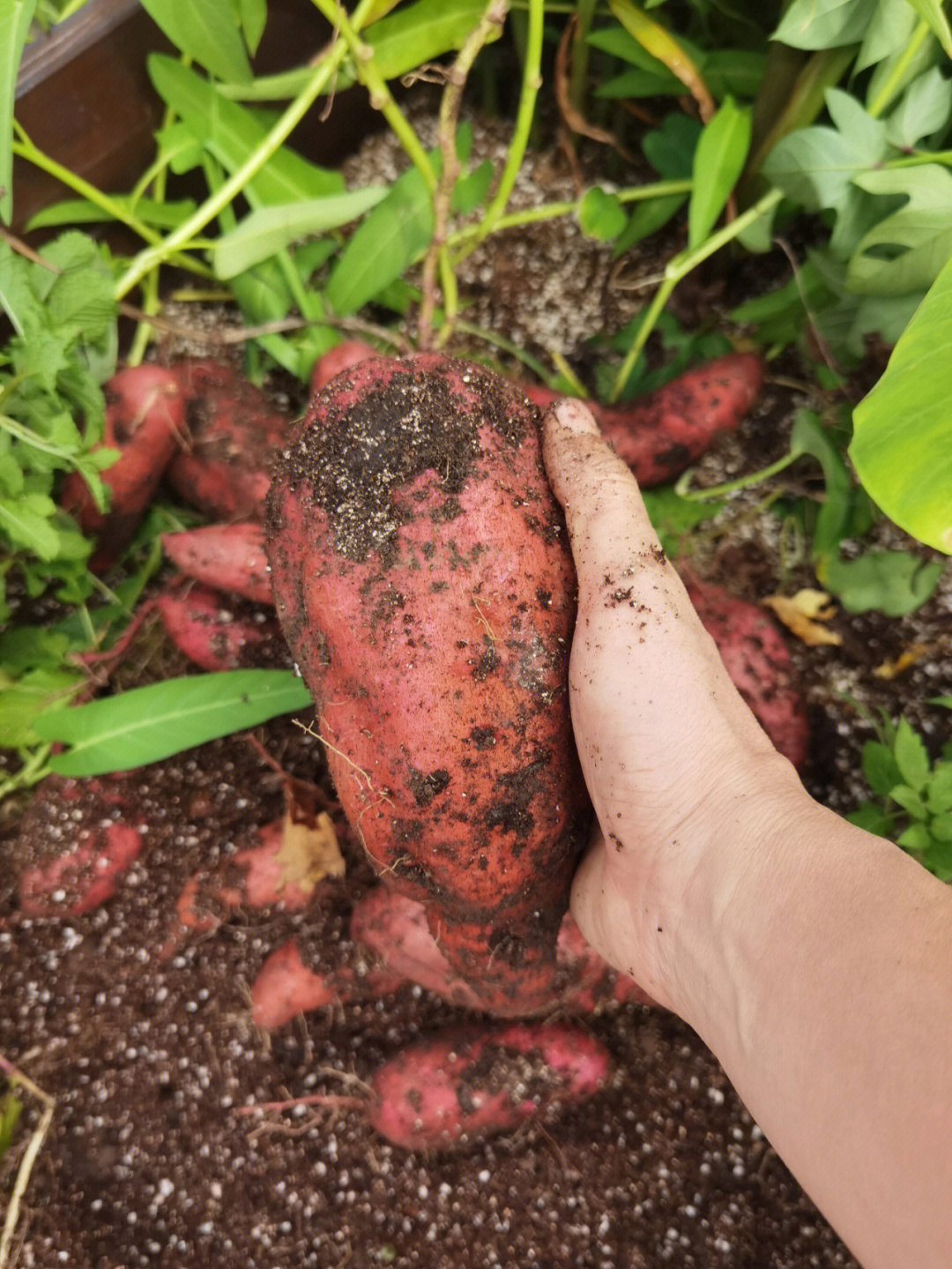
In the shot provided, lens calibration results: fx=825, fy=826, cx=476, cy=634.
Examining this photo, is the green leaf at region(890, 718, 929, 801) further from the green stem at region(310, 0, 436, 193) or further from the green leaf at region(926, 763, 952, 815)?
the green stem at region(310, 0, 436, 193)

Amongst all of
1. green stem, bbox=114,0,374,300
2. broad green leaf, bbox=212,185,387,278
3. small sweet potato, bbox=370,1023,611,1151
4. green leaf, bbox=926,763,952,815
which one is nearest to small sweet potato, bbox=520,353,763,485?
broad green leaf, bbox=212,185,387,278

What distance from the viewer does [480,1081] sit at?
1042 mm

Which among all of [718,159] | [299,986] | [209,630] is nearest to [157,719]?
[209,630]

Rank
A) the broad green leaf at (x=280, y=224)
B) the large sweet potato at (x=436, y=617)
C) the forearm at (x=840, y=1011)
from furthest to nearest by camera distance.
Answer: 1. the broad green leaf at (x=280, y=224)
2. the large sweet potato at (x=436, y=617)
3. the forearm at (x=840, y=1011)

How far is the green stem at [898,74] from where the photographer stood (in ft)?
2.82

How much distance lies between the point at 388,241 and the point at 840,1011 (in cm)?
100

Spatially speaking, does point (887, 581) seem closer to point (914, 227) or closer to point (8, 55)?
point (914, 227)

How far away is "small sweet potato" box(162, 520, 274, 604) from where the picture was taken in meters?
1.11

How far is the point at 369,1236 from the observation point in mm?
1036

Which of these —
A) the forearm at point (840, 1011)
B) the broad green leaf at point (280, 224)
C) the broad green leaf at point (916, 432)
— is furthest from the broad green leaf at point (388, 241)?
the forearm at point (840, 1011)

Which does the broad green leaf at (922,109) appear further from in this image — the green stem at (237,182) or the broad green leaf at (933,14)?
the green stem at (237,182)

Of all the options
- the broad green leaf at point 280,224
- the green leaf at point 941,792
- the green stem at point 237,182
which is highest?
the green stem at point 237,182

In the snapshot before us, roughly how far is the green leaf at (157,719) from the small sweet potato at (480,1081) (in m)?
0.49

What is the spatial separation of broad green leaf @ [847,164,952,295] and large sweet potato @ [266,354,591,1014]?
0.44 meters
